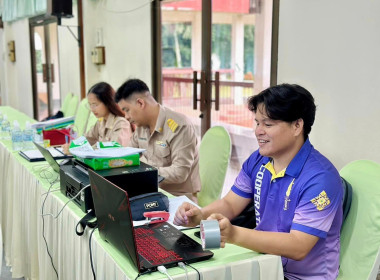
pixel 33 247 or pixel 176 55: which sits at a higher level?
pixel 176 55

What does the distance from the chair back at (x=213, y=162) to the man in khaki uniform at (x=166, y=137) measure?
→ 0.18ft

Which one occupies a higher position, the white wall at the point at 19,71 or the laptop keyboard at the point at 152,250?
the white wall at the point at 19,71

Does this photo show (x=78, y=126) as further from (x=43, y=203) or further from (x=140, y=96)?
(x=43, y=203)

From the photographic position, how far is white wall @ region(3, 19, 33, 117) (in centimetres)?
757

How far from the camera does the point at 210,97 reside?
349cm

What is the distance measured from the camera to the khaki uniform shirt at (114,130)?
296cm

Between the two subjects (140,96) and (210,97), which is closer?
(140,96)

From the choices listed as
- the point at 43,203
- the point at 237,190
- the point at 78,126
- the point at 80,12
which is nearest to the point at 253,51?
Answer: the point at 237,190

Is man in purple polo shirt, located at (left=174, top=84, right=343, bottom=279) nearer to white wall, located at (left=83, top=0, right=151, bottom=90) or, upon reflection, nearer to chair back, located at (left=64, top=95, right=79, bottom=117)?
white wall, located at (left=83, top=0, right=151, bottom=90)

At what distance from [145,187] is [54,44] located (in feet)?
17.7

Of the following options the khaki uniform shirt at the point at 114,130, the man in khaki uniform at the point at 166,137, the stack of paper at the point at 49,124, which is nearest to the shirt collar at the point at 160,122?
the man in khaki uniform at the point at 166,137

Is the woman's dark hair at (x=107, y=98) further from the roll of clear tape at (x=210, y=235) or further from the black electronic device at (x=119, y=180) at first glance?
the roll of clear tape at (x=210, y=235)

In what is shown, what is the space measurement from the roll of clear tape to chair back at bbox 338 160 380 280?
635mm

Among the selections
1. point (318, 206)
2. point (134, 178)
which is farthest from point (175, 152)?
point (318, 206)
